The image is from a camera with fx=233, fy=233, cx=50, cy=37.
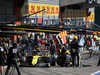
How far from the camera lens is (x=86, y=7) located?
143 ft

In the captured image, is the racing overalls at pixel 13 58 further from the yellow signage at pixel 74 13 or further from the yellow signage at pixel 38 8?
the yellow signage at pixel 74 13

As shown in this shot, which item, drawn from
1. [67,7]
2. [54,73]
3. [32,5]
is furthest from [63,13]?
[54,73]

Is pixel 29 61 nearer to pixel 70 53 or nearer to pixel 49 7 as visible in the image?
pixel 70 53

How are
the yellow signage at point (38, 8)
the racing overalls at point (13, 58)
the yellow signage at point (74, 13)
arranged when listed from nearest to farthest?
the racing overalls at point (13, 58) → the yellow signage at point (38, 8) → the yellow signage at point (74, 13)

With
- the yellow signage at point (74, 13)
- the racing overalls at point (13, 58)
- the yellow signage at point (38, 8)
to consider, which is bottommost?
the racing overalls at point (13, 58)

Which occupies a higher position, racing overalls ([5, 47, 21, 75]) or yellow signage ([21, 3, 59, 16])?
yellow signage ([21, 3, 59, 16])

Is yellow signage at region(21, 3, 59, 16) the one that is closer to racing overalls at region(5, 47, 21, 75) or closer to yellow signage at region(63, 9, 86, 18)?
yellow signage at region(63, 9, 86, 18)

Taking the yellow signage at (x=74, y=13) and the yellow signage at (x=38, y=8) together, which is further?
the yellow signage at (x=74, y=13)

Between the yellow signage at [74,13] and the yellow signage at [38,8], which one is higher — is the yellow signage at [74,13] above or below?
below

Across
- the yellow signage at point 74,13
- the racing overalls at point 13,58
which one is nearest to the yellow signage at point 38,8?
the yellow signage at point 74,13

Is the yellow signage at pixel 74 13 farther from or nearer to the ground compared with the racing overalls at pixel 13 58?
farther from the ground

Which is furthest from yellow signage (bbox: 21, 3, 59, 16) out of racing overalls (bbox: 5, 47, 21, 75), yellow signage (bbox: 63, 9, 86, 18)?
racing overalls (bbox: 5, 47, 21, 75)

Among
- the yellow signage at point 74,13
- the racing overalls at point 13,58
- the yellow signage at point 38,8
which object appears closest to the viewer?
the racing overalls at point 13,58

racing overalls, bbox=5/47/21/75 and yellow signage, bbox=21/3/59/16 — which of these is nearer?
racing overalls, bbox=5/47/21/75
